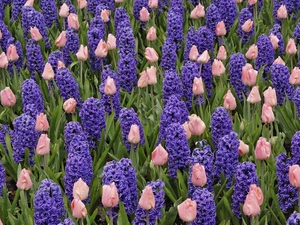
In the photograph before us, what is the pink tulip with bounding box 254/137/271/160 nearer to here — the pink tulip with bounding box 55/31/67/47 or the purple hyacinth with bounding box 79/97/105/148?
the purple hyacinth with bounding box 79/97/105/148

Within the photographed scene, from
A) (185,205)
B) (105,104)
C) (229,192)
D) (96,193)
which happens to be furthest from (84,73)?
(185,205)

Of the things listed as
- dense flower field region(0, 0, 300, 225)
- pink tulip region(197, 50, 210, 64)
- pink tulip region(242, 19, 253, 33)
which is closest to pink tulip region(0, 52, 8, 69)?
Answer: dense flower field region(0, 0, 300, 225)

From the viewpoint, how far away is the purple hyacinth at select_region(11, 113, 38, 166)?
4.57 m

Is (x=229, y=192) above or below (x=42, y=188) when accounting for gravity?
below

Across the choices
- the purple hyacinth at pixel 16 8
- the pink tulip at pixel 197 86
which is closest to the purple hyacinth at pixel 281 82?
the pink tulip at pixel 197 86

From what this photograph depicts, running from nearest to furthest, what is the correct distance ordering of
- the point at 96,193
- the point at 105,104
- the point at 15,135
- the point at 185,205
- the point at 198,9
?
the point at 185,205, the point at 96,193, the point at 15,135, the point at 105,104, the point at 198,9

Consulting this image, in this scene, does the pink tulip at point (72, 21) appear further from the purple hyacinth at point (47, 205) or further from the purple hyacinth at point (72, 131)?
the purple hyacinth at point (47, 205)

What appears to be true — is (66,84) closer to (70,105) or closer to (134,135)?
(70,105)

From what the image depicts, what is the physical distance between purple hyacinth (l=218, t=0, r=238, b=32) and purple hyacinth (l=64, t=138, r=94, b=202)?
2.74 metres

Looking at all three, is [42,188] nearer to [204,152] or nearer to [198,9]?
[204,152]

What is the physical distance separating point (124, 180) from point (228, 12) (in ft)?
10.2

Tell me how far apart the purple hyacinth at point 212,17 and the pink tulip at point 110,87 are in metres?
1.69

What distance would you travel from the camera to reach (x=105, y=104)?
5133 millimetres

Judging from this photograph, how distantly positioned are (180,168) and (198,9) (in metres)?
2.39
